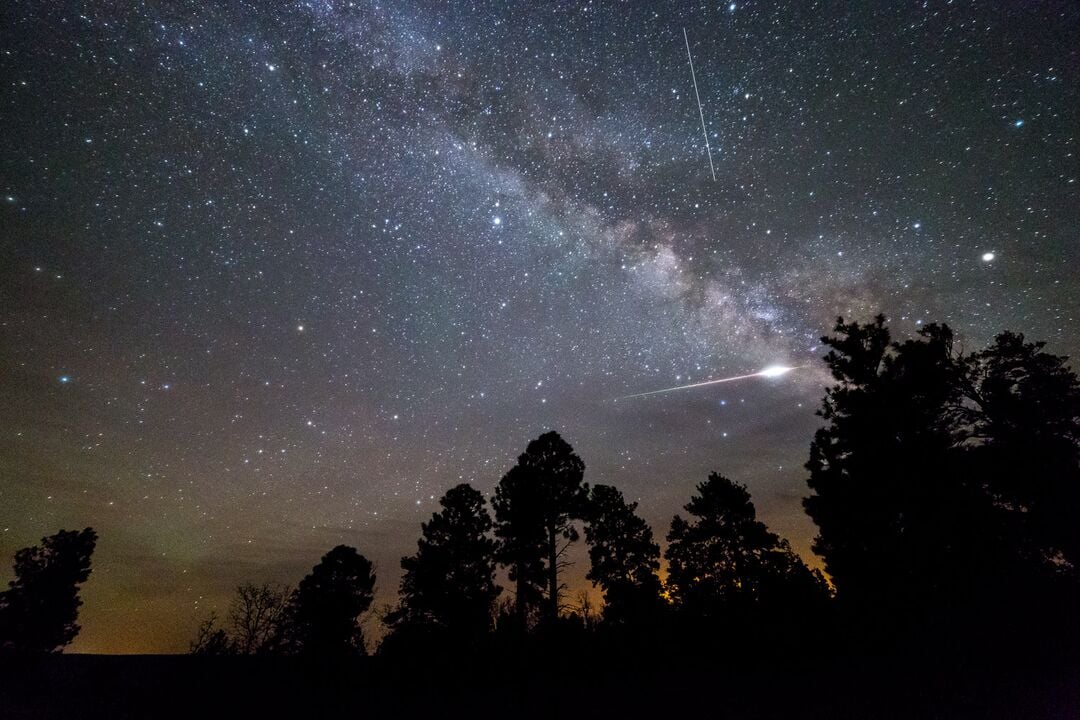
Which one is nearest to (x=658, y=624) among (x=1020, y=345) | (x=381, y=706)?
(x=381, y=706)

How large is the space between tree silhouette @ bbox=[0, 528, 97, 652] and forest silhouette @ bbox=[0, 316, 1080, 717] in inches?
1223

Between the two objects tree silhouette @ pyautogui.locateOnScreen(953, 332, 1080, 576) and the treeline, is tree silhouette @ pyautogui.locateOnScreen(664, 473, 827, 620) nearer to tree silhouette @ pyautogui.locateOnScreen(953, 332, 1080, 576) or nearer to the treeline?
the treeline

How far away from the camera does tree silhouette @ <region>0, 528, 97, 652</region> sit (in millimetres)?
38062

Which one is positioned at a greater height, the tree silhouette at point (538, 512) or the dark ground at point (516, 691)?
the tree silhouette at point (538, 512)

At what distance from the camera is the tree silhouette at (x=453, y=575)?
80.7 ft

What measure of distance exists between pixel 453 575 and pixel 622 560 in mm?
10825


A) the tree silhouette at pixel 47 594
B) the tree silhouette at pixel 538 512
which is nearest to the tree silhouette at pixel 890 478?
the tree silhouette at pixel 538 512

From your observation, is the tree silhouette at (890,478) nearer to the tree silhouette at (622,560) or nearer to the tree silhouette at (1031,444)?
the tree silhouette at (1031,444)

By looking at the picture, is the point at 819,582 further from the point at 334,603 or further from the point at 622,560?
the point at 334,603

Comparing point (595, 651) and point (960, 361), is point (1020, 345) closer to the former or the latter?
point (960, 361)

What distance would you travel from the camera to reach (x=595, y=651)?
2014cm

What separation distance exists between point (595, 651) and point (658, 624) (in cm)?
574

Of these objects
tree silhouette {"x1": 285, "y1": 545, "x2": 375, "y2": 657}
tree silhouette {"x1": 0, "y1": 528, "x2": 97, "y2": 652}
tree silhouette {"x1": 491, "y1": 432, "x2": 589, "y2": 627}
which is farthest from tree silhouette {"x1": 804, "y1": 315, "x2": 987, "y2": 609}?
tree silhouette {"x1": 0, "y1": 528, "x2": 97, "y2": 652}

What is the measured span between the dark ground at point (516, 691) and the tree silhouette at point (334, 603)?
17117 millimetres
